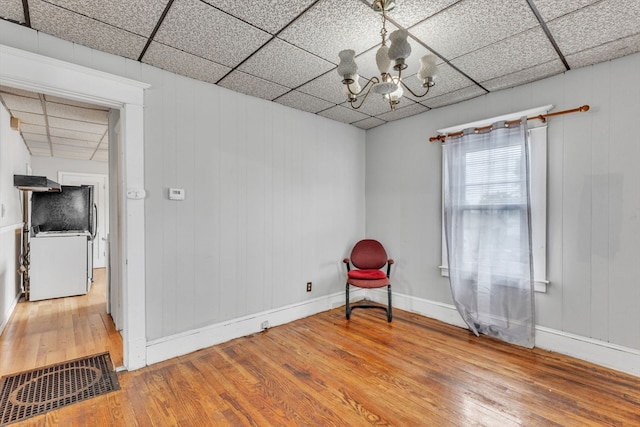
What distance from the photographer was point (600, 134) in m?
2.57

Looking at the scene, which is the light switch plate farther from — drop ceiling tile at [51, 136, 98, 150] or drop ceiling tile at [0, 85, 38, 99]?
drop ceiling tile at [51, 136, 98, 150]

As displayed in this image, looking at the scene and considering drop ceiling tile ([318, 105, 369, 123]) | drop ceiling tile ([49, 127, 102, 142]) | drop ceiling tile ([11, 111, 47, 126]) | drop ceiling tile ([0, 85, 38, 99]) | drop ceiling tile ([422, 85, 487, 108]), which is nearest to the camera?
drop ceiling tile ([0, 85, 38, 99])

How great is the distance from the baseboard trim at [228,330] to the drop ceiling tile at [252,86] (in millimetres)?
2300

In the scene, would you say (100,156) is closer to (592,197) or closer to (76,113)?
(76,113)

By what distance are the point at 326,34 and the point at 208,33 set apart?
0.81 m

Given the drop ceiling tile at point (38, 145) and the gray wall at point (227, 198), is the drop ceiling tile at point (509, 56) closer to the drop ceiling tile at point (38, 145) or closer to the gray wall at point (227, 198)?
the gray wall at point (227, 198)

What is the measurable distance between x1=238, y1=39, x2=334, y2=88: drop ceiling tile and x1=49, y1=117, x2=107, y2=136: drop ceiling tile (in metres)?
2.70

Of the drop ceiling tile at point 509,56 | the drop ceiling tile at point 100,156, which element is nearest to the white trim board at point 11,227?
the drop ceiling tile at point 100,156

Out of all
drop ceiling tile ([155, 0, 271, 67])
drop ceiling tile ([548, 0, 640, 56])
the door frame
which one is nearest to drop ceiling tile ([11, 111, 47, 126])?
the door frame

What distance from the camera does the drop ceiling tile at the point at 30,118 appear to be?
3562mm

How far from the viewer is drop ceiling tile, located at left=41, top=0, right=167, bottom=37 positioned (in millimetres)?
1804

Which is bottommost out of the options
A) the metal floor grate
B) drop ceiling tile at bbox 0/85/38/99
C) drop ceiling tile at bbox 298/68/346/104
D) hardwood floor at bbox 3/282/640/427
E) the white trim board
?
hardwood floor at bbox 3/282/640/427

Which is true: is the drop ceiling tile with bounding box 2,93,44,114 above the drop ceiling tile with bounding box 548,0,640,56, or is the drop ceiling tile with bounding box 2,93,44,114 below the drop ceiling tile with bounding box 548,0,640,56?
below

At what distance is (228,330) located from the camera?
9.96ft
